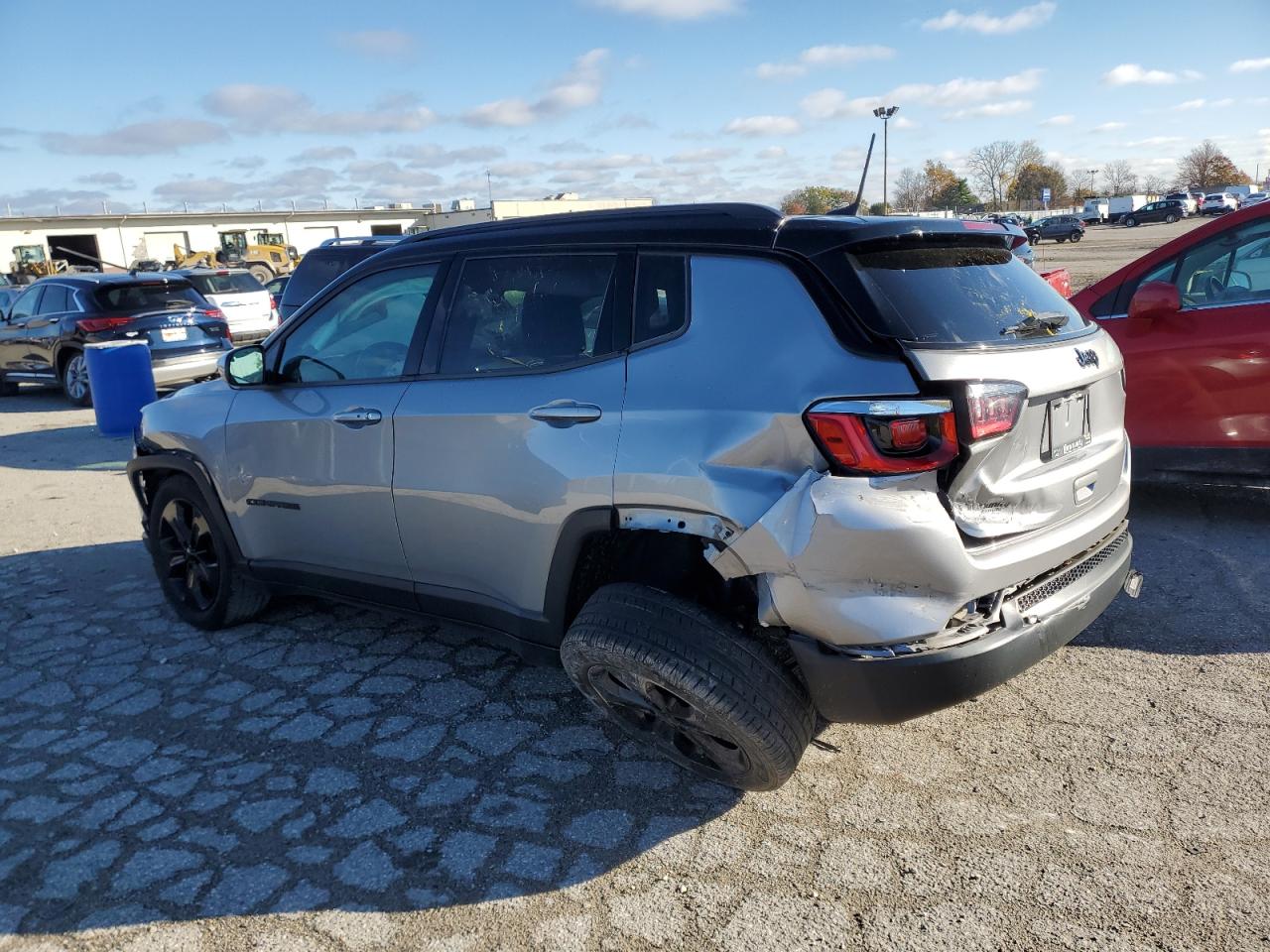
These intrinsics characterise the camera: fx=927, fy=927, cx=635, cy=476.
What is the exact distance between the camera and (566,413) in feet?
9.57

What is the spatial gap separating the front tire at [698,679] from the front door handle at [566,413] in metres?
0.53

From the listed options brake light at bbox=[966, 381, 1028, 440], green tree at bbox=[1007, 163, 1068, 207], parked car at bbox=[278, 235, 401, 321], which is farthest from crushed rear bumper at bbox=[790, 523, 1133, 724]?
green tree at bbox=[1007, 163, 1068, 207]

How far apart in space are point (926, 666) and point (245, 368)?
311 cm

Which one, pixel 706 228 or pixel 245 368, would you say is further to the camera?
pixel 245 368

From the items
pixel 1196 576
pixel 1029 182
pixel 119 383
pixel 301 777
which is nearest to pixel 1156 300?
pixel 1196 576

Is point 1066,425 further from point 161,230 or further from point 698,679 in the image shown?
point 161,230

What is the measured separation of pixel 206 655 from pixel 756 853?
9.12 feet

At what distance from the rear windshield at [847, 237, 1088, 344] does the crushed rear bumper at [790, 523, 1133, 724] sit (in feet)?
2.54

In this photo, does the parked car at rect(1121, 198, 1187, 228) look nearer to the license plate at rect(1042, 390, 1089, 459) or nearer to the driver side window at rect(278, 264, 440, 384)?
the license plate at rect(1042, 390, 1089, 459)

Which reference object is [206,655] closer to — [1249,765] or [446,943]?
[446,943]

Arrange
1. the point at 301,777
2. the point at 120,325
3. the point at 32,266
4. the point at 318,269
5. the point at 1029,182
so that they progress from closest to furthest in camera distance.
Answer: the point at 301,777 < the point at 318,269 < the point at 120,325 < the point at 32,266 < the point at 1029,182

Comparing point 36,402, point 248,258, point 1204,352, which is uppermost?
point 248,258

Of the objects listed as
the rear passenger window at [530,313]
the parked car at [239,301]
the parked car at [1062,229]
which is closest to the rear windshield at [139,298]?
the parked car at [239,301]

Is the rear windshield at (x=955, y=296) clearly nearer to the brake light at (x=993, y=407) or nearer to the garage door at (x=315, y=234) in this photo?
the brake light at (x=993, y=407)
